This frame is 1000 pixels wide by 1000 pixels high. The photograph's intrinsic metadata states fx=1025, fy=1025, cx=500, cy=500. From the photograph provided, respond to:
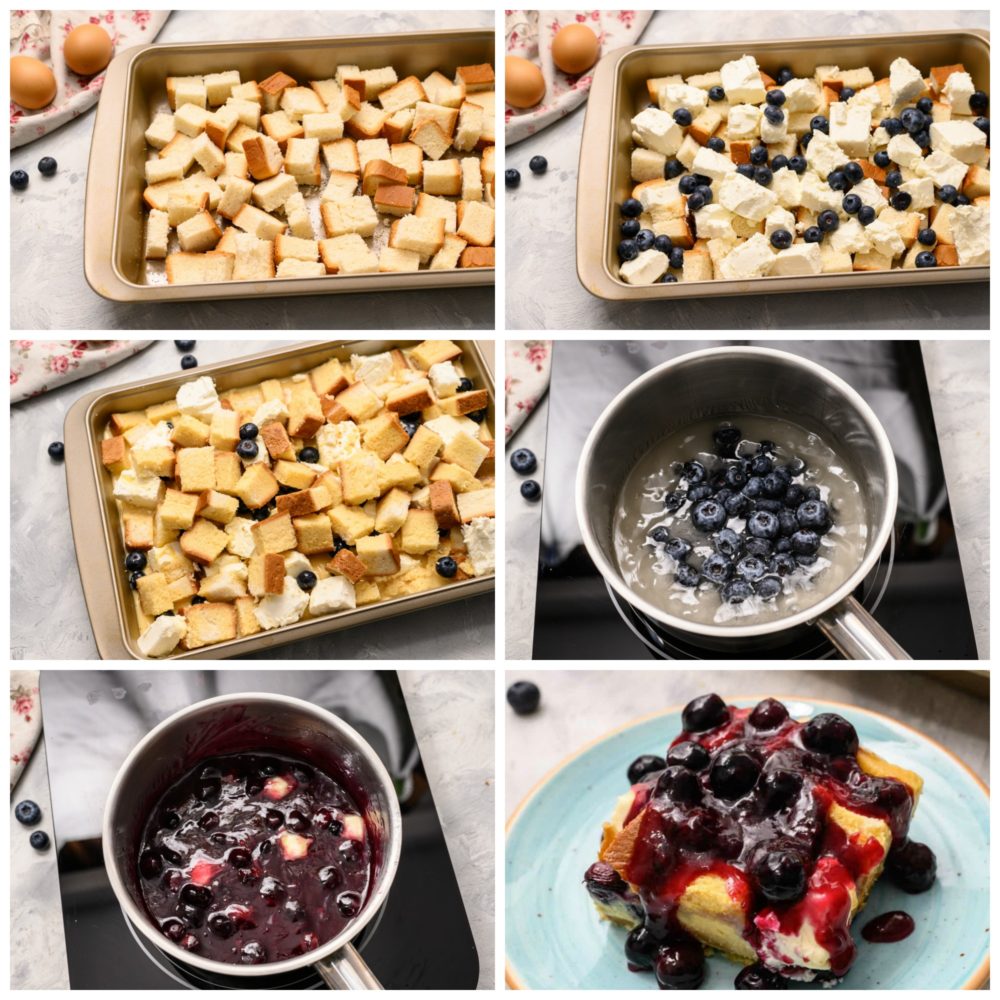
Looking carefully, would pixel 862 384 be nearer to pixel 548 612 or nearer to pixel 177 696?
pixel 548 612

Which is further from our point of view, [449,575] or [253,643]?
[449,575]

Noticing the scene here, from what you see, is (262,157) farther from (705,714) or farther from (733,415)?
(705,714)

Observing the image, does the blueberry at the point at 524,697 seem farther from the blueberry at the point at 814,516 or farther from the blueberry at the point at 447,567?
the blueberry at the point at 814,516

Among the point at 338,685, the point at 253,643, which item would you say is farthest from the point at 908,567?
the point at 253,643

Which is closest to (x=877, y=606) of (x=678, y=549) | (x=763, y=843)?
(x=678, y=549)

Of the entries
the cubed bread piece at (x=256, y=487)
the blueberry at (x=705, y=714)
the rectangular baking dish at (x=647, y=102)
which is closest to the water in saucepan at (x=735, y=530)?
the blueberry at (x=705, y=714)

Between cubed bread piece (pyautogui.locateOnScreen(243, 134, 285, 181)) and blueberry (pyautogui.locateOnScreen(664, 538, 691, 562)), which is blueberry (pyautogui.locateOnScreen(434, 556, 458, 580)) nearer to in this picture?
blueberry (pyautogui.locateOnScreen(664, 538, 691, 562))
